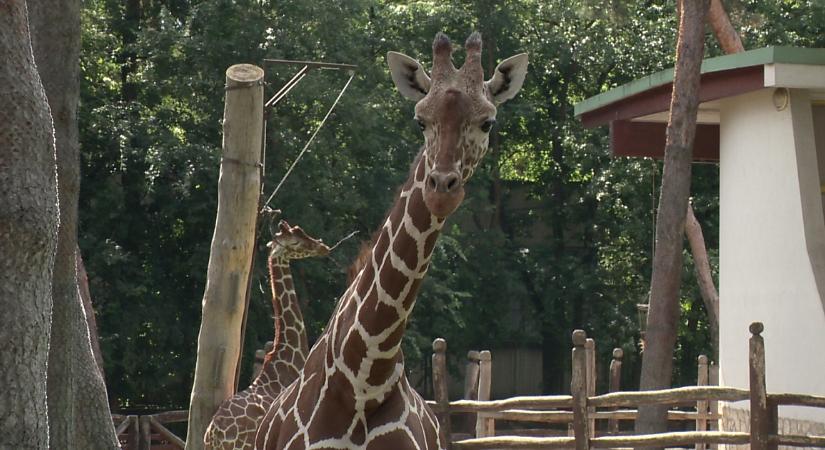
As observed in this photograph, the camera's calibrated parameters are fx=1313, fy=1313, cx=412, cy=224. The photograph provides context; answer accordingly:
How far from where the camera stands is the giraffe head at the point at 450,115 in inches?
187

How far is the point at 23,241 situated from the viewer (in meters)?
4.12

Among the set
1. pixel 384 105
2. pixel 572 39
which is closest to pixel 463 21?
pixel 572 39

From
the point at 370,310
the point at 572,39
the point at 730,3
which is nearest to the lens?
the point at 370,310

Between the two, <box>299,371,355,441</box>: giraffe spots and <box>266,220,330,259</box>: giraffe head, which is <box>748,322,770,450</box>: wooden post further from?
<box>299,371,355,441</box>: giraffe spots

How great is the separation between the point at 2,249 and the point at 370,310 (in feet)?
5.84

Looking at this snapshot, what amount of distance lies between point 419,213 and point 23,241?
Result: 1.66 metres

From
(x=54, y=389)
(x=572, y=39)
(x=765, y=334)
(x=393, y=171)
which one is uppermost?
(x=572, y=39)

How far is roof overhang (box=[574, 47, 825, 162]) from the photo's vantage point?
37.2 feet

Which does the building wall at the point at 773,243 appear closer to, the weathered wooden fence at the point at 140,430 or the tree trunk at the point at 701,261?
the tree trunk at the point at 701,261

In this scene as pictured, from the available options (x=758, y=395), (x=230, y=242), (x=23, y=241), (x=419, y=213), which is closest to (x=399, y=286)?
(x=419, y=213)

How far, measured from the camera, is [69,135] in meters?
8.06

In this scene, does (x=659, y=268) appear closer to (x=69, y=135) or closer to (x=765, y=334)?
(x=765, y=334)

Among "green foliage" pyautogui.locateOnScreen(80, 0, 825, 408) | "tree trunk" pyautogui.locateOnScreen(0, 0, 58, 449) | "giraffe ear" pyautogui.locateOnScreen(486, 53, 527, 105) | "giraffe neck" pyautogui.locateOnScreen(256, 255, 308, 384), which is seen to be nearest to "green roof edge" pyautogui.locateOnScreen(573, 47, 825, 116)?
"giraffe neck" pyautogui.locateOnScreen(256, 255, 308, 384)

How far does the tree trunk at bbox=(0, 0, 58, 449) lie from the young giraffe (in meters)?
4.01
